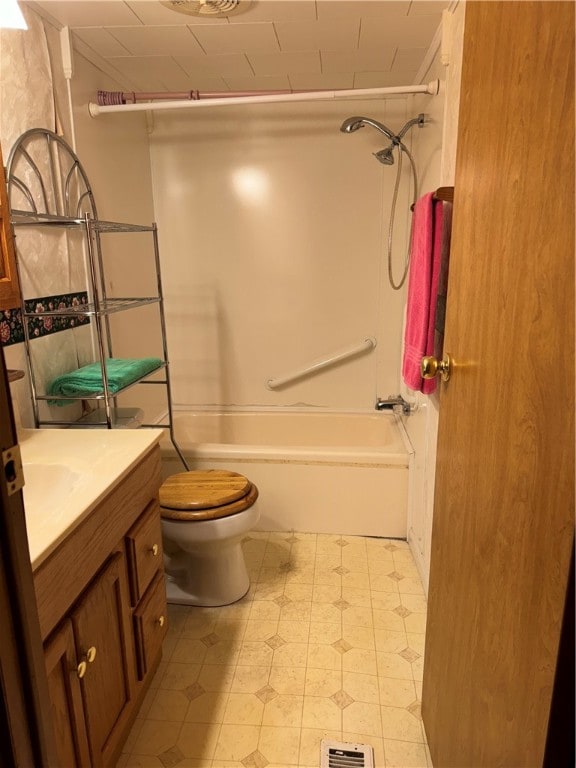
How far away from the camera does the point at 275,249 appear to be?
121 inches

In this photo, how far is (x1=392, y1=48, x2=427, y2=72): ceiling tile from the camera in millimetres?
2212

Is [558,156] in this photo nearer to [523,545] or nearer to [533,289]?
[533,289]

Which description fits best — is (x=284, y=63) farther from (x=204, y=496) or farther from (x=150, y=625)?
(x=150, y=625)

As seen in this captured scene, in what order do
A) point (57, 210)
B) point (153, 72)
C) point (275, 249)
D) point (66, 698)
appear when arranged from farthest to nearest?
point (275, 249)
point (153, 72)
point (57, 210)
point (66, 698)

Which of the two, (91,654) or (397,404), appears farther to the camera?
(397,404)

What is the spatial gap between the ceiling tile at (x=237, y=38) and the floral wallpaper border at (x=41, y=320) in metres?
1.11

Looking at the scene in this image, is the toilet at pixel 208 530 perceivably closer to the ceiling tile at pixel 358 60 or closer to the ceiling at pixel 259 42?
the ceiling at pixel 259 42

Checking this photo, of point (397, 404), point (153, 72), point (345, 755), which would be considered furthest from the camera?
point (397, 404)

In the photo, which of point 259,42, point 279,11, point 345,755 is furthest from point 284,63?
point 345,755

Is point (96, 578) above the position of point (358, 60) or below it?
below

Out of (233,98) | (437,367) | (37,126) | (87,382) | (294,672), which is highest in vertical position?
(233,98)

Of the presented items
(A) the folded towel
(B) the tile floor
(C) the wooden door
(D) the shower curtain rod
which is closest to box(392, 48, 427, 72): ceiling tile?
(D) the shower curtain rod

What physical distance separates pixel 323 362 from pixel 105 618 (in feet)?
7.02

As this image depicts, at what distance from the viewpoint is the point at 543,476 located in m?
0.71
